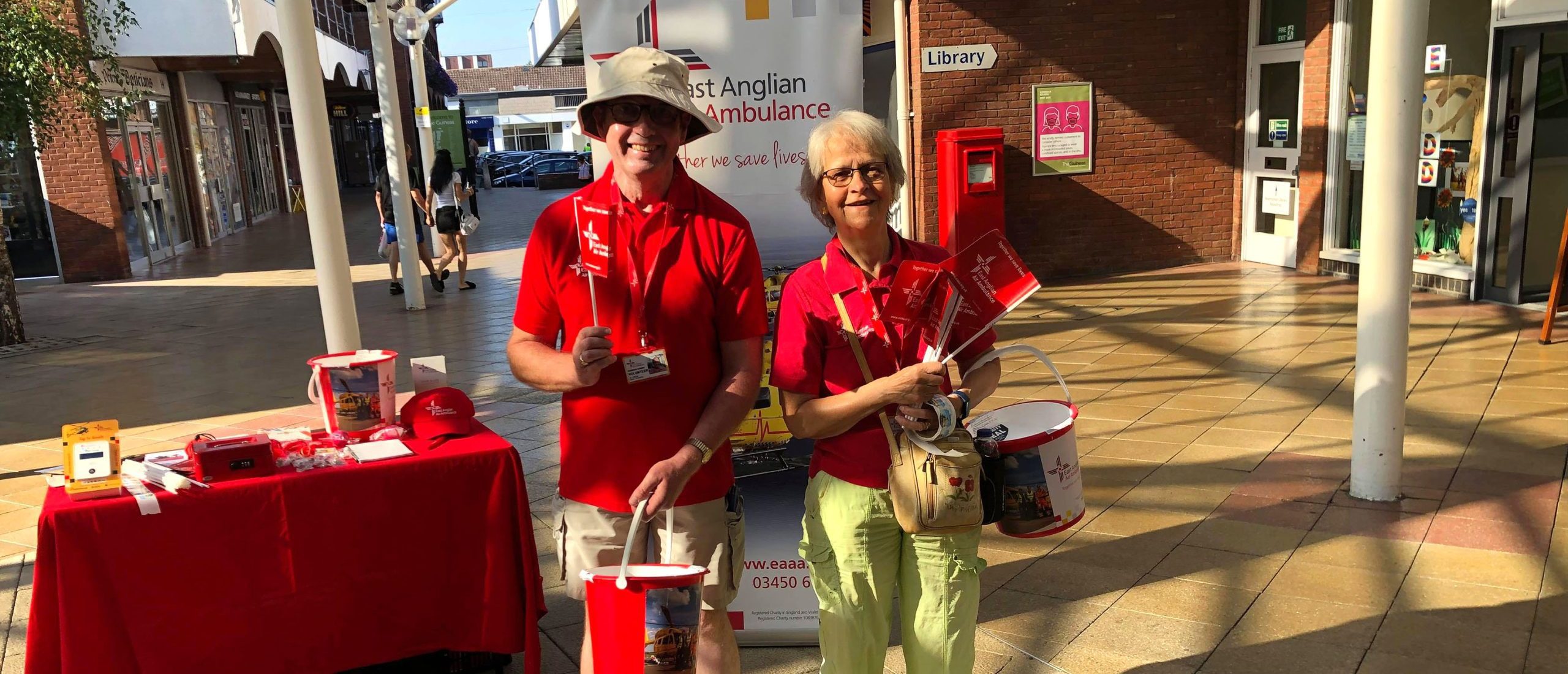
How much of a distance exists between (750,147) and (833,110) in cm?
32

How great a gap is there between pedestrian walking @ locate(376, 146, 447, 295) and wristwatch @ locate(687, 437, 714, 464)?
920 cm

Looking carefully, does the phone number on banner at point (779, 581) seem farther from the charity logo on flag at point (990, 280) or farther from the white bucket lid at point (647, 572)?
the charity logo on flag at point (990, 280)

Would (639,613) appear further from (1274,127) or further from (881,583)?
(1274,127)

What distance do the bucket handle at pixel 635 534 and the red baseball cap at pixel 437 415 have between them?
95 cm

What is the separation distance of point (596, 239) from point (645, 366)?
0.33 m

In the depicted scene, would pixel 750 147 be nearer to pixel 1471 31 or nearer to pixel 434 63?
pixel 1471 31

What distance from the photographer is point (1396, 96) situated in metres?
4.09

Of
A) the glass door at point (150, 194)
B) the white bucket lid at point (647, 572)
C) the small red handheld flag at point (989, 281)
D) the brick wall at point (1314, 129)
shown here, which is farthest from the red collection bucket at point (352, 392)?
the glass door at point (150, 194)

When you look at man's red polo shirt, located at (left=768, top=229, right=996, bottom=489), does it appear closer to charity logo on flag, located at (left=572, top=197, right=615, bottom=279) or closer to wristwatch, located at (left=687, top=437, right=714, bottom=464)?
wristwatch, located at (left=687, top=437, right=714, bottom=464)

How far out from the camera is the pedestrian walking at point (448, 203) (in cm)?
1136

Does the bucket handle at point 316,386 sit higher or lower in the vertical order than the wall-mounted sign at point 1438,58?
lower

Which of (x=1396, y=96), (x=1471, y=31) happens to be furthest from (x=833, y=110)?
(x=1471, y=31)

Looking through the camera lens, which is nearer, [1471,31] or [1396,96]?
[1396,96]

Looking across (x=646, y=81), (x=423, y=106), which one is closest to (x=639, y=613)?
(x=646, y=81)
